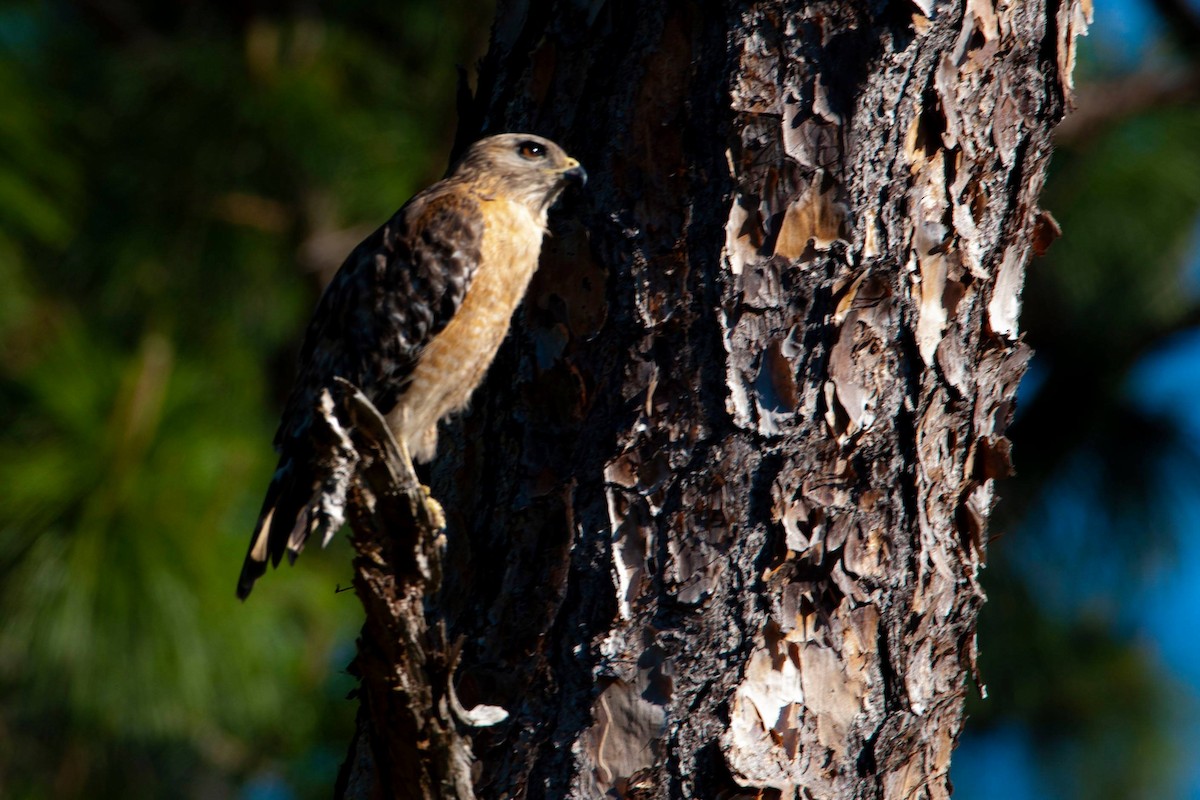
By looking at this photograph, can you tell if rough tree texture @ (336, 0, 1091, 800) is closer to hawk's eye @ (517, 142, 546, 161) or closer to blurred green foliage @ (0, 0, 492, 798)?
hawk's eye @ (517, 142, 546, 161)

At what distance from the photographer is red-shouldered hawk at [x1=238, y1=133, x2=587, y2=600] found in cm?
273

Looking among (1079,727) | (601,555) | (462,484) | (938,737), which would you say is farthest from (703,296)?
(1079,727)

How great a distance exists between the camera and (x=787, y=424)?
84.9 inches

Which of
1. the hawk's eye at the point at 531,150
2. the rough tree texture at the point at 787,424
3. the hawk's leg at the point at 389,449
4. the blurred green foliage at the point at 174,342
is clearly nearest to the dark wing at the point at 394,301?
the hawk's eye at the point at 531,150

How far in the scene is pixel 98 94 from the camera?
6797 millimetres

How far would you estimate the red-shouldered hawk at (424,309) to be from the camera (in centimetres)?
273

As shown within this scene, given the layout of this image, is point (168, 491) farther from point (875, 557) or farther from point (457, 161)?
point (875, 557)

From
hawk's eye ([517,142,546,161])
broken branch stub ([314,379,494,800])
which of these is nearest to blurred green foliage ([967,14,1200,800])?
hawk's eye ([517,142,546,161])

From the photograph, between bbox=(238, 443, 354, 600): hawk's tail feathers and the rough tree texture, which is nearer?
the rough tree texture

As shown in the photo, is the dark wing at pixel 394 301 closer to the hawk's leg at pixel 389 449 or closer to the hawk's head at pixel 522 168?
the hawk's head at pixel 522 168

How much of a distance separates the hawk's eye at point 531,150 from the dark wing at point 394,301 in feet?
1.08

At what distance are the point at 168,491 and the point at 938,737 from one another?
3731mm

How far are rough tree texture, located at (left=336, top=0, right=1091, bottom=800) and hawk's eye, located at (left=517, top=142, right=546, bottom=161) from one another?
31 centimetres

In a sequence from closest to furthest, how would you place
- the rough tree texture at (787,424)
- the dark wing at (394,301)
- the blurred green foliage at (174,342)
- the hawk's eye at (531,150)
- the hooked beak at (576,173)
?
the rough tree texture at (787,424)
the hooked beak at (576,173)
the hawk's eye at (531,150)
the dark wing at (394,301)
the blurred green foliage at (174,342)
